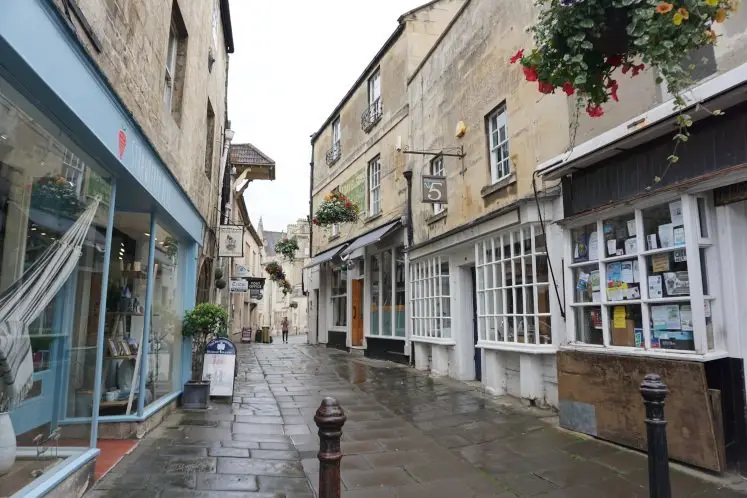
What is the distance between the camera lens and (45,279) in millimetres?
3672

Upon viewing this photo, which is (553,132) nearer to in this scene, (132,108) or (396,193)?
(132,108)

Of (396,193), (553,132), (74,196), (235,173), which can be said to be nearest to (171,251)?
(74,196)

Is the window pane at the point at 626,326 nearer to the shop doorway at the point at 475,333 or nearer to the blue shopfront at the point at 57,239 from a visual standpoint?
the shop doorway at the point at 475,333

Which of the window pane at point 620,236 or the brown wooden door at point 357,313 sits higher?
the window pane at point 620,236

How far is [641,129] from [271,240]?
60615 millimetres

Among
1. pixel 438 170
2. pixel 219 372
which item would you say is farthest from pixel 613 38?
pixel 438 170

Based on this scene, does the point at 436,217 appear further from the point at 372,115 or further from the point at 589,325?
the point at 372,115

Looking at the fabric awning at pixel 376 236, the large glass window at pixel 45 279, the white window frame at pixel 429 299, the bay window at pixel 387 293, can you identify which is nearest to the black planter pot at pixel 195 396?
the large glass window at pixel 45 279

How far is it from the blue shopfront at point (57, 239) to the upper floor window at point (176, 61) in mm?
1802

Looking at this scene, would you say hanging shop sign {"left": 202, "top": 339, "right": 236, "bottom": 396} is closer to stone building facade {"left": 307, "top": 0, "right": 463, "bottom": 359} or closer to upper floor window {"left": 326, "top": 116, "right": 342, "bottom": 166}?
stone building facade {"left": 307, "top": 0, "right": 463, "bottom": 359}

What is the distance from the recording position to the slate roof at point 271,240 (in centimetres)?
5931

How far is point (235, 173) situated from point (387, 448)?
15.3 metres

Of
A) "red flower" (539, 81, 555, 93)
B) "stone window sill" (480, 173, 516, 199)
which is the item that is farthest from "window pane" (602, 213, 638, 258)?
"red flower" (539, 81, 555, 93)

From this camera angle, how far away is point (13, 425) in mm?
3354
